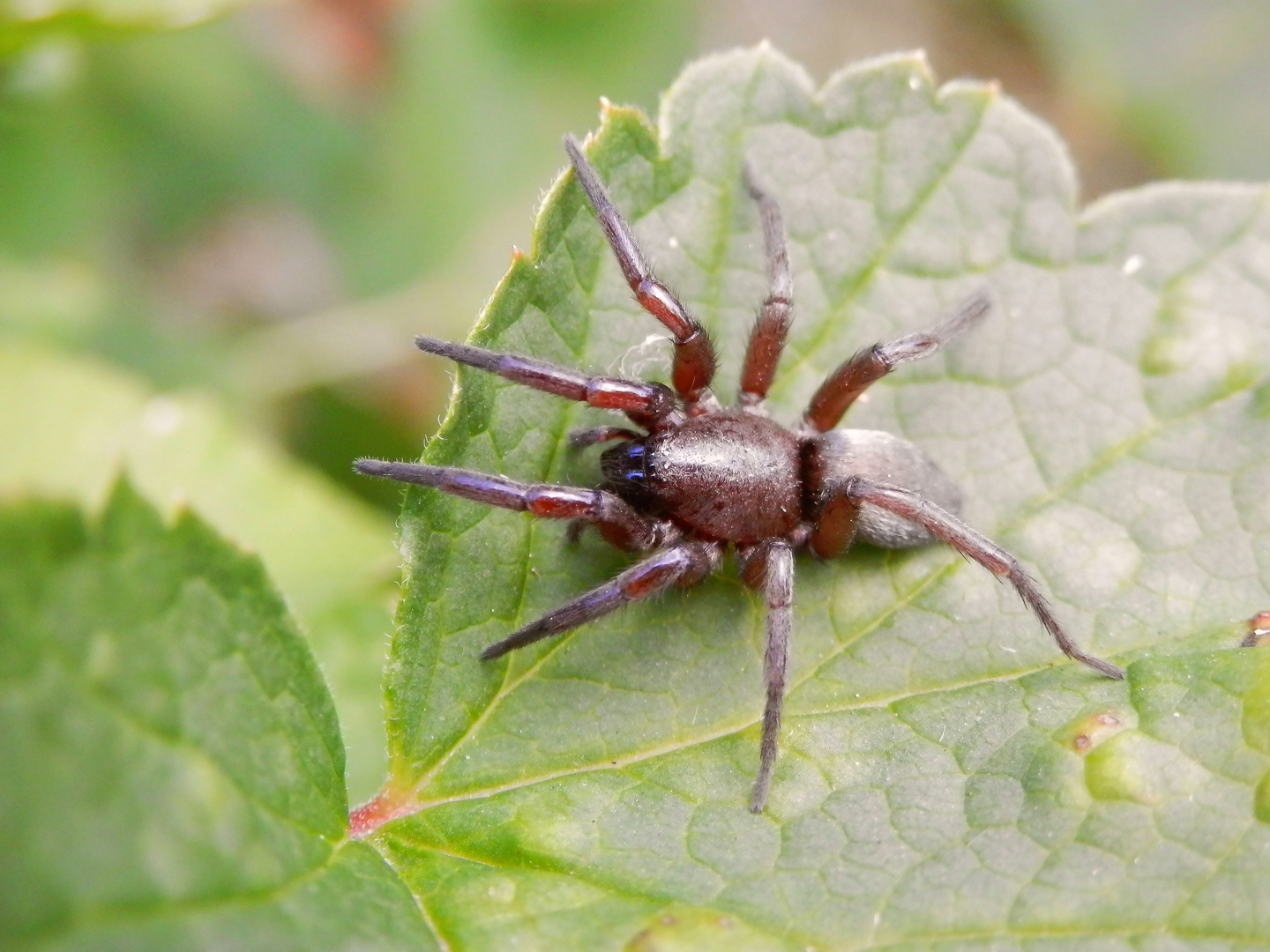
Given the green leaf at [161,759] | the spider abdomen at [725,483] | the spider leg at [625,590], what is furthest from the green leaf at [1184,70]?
the green leaf at [161,759]

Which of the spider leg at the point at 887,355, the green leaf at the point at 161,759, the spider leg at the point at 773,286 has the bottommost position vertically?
the green leaf at the point at 161,759

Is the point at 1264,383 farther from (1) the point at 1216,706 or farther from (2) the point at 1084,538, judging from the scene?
(1) the point at 1216,706

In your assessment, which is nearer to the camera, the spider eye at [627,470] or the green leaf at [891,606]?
the green leaf at [891,606]

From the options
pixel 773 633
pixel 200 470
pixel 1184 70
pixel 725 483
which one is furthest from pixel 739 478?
pixel 1184 70

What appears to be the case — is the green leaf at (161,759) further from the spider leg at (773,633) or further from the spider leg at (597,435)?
the spider leg at (597,435)

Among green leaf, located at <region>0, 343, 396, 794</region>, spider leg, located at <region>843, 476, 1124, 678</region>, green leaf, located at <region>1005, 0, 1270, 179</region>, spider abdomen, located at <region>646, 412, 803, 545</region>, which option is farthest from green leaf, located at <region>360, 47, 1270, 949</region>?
green leaf, located at <region>1005, 0, 1270, 179</region>

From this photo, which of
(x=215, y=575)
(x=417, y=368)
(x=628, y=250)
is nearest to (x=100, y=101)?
(x=417, y=368)
